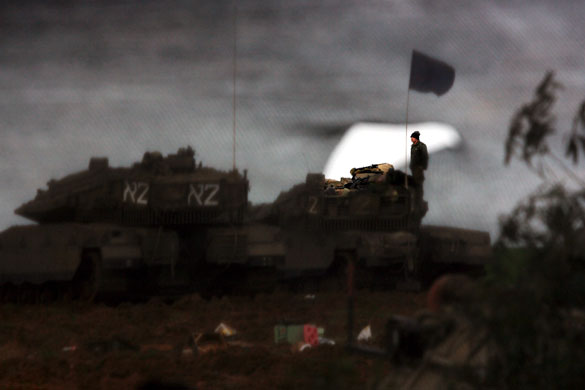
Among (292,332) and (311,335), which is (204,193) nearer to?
(292,332)

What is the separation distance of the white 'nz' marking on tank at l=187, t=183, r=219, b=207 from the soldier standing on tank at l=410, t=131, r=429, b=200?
317 centimetres

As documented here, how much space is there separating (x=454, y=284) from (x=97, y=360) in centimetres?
494

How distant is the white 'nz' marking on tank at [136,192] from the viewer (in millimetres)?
12500

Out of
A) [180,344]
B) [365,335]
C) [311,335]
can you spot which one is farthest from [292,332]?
[180,344]

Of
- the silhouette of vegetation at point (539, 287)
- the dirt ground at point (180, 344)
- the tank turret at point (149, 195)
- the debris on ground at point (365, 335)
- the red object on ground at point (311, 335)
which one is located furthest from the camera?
the tank turret at point (149, 195)

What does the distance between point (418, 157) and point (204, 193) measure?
350 centimetres

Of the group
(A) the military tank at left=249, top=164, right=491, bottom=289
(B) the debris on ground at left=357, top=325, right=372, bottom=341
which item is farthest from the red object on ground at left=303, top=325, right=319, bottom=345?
(A) the military tank at left=249, top=164, right=491, bottom=289

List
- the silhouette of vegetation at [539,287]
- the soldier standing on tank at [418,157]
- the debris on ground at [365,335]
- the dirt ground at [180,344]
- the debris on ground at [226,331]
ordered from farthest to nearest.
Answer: the soldier standing on tank at [418,157] < the debris on ground at [226,331] < the debris on ground at [365,335] < the dirt ground at [180,344] < the silhouette of vegetation at [539,287]

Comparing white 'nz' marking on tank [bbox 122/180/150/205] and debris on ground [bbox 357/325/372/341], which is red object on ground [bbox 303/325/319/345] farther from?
white 'nz' marking on tank [bbox 122/180/150/205]

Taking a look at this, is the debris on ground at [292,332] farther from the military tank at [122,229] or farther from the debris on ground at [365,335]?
the military tank at [122,229]

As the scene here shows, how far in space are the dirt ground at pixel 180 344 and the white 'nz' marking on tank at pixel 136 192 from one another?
5.33ft

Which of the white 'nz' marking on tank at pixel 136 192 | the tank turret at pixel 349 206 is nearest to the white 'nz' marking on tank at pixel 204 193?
the white 'nz' marking on tank at pixel 136 192

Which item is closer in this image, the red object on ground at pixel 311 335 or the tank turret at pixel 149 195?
the red object on ground at pixel 311 335

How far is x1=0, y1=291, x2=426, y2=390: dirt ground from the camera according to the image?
20.9ft
